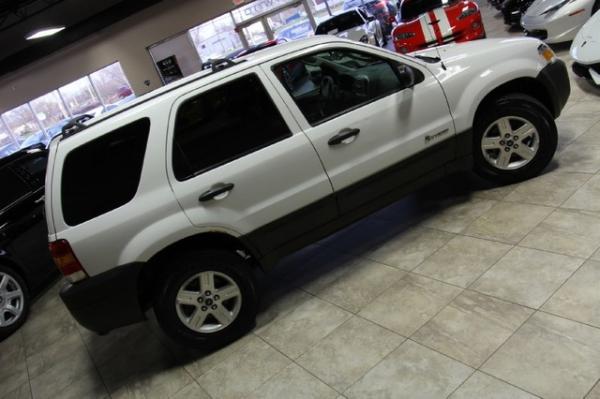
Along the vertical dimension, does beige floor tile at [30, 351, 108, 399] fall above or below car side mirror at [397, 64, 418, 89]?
below

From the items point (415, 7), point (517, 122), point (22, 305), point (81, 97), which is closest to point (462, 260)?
point (517, 122)

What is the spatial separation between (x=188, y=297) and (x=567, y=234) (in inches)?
99.5

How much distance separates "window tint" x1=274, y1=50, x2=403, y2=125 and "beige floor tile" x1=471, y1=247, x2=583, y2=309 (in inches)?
56.6

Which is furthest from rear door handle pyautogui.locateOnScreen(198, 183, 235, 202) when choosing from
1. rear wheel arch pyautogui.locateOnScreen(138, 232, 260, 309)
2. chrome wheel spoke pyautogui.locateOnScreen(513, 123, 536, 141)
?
chrome wheel spoke pyautogui.locateOnScreen(513, 123, 536, 141)

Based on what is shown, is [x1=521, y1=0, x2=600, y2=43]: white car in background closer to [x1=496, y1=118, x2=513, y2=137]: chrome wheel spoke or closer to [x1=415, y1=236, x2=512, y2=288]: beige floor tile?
[x1=496, y1=118, x2=513, y2=137]: chrome wheel spoke

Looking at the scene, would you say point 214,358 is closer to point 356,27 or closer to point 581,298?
point 581,298

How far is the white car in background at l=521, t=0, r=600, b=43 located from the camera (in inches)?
259

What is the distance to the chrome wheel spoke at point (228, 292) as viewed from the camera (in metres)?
3.34

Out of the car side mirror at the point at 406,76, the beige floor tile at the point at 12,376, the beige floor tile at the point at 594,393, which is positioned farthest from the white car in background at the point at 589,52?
the beige floor tile at the point at 12,376

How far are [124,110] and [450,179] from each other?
296 centimetres

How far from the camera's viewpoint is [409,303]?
321cm

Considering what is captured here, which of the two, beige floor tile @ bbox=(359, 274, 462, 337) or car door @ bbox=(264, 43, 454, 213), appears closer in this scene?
beige floor tile @ bbox=(359, 274, 462, 337)

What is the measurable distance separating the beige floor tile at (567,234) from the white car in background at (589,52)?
8.04 feet

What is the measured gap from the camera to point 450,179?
4652mm
